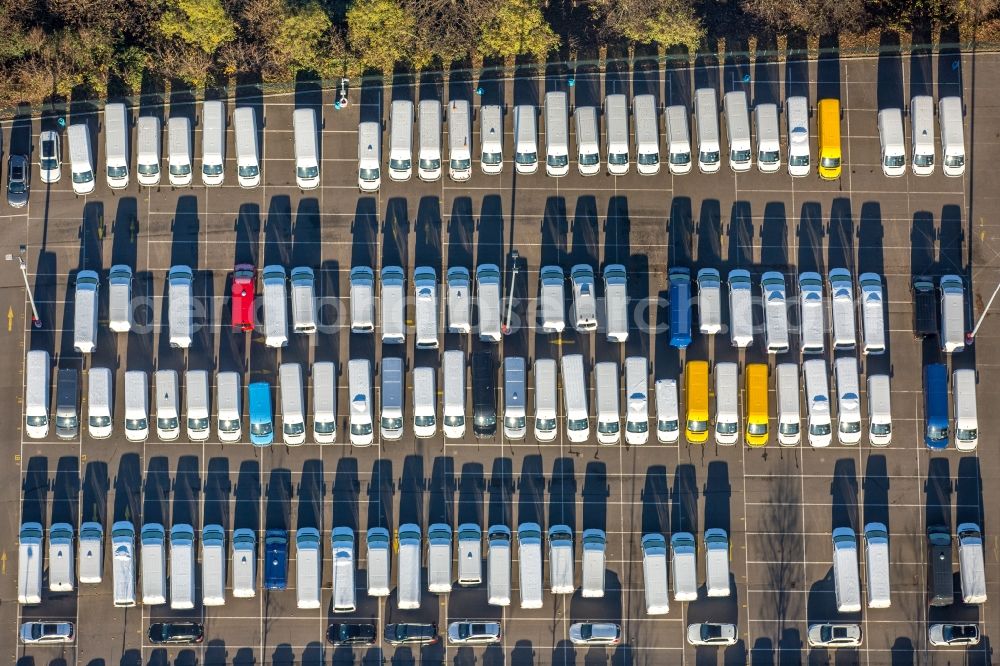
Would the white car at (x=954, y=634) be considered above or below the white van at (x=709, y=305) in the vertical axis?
below

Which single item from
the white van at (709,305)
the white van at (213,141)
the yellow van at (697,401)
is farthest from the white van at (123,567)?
the white van at (709,305)

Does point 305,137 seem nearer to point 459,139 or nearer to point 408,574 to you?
point 459,139

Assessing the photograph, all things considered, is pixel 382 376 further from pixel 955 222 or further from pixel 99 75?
pixel 955 222

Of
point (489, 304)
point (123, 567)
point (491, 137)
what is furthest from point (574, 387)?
point (123, 567)

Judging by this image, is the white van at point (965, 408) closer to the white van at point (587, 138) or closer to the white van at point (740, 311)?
the white van at point (740, 311)

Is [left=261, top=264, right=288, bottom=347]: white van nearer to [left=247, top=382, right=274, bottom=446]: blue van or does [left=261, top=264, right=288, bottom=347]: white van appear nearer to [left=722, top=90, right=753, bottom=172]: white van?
[left=247, top=382, right=274, bottom=446]: blue van

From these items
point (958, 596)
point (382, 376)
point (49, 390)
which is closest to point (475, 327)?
point (382, 376)
